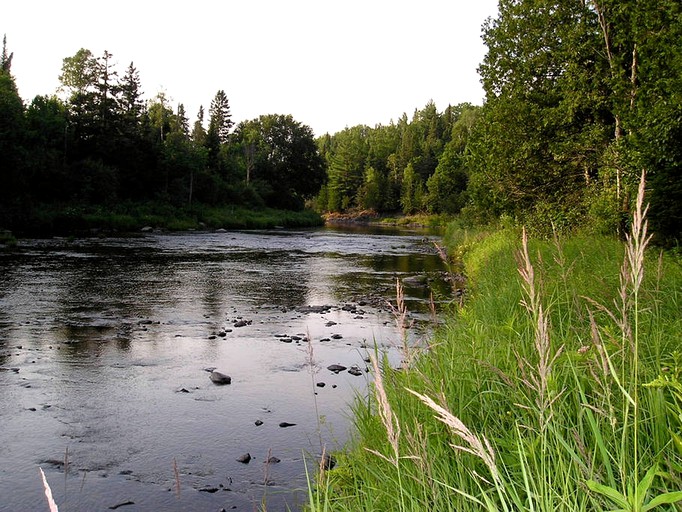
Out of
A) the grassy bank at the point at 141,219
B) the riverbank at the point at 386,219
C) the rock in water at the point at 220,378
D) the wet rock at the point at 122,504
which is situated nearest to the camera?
the wet rock at the point at 122,504

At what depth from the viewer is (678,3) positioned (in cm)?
1233

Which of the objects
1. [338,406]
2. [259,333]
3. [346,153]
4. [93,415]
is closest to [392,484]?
[338,406]

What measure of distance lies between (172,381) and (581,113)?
46.2 feet

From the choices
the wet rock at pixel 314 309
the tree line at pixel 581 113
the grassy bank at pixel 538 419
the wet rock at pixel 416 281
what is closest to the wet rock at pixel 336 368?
the grassy bank at pixel 538 419

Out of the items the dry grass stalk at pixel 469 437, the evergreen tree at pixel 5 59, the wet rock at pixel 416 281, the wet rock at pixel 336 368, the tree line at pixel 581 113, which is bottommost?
the wet rock at pixel 336 368

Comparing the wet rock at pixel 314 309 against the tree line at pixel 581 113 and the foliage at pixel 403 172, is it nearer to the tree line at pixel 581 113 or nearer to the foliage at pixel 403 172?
the tree line at pixel 581 113

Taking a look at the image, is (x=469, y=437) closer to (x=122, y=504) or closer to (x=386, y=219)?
(x=122, y=504)

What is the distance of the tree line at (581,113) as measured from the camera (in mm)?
11852

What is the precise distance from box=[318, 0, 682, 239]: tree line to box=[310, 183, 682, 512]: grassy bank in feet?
20.4

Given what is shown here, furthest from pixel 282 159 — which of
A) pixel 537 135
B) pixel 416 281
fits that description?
pixel 537 135

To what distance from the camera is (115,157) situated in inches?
2085

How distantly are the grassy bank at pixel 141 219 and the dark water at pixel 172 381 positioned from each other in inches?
696

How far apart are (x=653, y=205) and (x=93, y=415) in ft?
33.3

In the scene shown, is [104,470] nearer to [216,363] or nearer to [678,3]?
[216,363]
